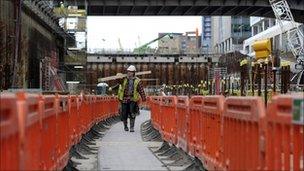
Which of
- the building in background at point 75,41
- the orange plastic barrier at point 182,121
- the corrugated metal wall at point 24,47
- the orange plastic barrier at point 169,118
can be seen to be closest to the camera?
the orange plastic barrier at point 182,121

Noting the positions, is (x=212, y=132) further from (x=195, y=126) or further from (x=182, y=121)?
(x=182, y=121)

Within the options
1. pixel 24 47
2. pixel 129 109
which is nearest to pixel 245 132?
pixel 129 109

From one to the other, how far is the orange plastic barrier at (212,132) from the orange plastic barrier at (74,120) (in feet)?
11.8

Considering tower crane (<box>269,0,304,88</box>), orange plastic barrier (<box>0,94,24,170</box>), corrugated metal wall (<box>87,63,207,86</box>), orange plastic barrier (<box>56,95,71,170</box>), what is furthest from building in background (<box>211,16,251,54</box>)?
orange plastic barrier (<box>0,94,24,170</box>)

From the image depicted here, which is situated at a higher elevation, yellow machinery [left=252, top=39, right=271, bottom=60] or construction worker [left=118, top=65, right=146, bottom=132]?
yellow machinery [left=252, top=39, right=271, bottom=60]

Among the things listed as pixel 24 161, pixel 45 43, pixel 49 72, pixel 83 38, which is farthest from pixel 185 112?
pixel 83 38

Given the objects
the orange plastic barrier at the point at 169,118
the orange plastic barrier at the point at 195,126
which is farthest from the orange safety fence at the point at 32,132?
the orange plastic barrier at the point at 169,118

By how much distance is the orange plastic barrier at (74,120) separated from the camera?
44.3 feet

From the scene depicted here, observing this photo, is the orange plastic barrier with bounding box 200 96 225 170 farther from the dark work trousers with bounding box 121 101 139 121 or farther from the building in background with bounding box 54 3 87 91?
the building in background with bounding box 54 3 87 91

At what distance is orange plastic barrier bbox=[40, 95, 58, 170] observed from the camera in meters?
8.05

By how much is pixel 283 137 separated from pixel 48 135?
371cm

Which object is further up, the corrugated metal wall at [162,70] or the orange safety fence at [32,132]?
the corrugated metal wall at [162,70]

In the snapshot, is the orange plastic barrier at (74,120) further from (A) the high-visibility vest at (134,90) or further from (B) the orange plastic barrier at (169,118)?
(A) the high-visibility vest at (134,90)

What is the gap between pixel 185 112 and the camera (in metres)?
12.8
